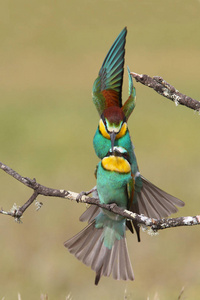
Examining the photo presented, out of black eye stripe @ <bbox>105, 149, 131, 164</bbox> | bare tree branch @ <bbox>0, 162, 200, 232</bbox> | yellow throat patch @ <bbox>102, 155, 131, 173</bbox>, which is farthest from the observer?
yellow throat patch @ <bbox>102, 155, 131, 173</bbox>

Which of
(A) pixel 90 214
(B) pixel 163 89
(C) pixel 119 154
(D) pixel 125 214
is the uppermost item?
(B) pixel 163 89

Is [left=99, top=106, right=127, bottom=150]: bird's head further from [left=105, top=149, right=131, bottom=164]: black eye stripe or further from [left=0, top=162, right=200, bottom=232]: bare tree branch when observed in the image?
[left=0, top=162, right=200, bottom=232]: bare tree branch

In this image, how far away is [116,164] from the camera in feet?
10.8

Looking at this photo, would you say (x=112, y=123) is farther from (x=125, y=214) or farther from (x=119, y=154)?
(x=125, y=214)

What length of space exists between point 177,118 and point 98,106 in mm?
7603

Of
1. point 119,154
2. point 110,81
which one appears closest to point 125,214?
point 119,154

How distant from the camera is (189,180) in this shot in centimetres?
765

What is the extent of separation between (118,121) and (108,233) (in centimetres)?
85

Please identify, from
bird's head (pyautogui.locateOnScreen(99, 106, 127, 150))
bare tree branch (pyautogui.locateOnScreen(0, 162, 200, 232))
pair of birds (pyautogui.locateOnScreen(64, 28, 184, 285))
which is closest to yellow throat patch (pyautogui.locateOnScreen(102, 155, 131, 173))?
pair of birds (pyautogui.locateOnScreen(64, 28, 184, 285))

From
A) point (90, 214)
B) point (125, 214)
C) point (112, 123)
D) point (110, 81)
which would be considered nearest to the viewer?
point (125, 214)

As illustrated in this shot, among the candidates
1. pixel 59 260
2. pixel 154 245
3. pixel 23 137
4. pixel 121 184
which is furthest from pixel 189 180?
pixel 121 184

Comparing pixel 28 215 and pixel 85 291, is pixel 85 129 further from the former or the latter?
pixel 85 291

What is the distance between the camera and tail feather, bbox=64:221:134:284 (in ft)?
11.7

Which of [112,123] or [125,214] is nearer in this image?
[125,214]
